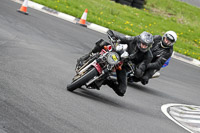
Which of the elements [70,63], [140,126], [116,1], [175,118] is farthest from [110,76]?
[116,1]

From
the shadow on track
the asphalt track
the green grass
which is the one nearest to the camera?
the asphalt track

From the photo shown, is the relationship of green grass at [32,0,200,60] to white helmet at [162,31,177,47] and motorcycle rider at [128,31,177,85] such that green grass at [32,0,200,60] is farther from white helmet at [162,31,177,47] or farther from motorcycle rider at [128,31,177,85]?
white helmet at [162,31,177,47]

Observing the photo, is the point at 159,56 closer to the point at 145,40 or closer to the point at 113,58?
the point at 145,40

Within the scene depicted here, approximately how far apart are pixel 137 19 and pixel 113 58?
16460 mm

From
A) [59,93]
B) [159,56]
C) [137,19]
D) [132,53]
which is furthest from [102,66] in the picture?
[137,19]

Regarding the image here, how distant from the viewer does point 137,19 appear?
23.1 metres

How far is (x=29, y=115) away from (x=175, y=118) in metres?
4.02

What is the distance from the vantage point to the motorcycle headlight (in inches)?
273

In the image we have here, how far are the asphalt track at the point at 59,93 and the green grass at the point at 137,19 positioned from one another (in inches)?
184

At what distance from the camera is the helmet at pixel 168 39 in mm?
10359

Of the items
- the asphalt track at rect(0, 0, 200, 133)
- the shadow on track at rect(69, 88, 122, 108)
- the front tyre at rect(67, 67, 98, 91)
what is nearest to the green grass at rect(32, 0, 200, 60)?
the asphalt track at rect(0, 0, 200, 133)

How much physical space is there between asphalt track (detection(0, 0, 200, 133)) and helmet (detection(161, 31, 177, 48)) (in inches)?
48.5

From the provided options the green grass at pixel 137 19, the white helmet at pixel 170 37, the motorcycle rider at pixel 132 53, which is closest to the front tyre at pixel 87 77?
the motorcycle rider at pixel 132 53

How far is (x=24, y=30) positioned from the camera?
41.2 feet
